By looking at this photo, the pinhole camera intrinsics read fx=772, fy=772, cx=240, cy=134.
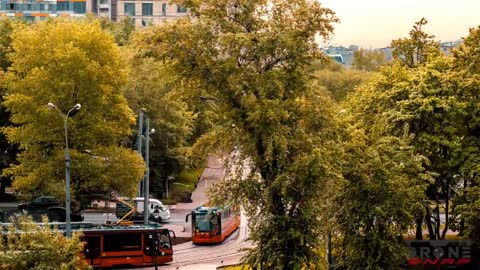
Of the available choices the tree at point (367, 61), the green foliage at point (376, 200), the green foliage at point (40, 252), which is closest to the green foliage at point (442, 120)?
the green foliage at point (376, 200)

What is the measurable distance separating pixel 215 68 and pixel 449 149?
1410 centimetres

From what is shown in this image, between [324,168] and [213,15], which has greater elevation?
[213,15]

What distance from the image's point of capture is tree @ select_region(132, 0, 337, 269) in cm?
2716

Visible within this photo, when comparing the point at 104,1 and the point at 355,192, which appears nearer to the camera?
the point at 355,192

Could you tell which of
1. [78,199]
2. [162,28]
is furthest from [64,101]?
[162,28]

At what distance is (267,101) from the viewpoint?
87.9 ft

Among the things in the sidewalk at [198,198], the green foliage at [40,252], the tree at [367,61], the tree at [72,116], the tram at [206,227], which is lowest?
the sidewalk at [198,198]

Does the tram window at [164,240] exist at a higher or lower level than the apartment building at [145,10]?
lower

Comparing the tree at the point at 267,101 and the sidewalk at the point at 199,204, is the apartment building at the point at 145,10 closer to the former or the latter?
the sidewalk at the point at 199,204

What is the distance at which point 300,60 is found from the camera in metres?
27.8

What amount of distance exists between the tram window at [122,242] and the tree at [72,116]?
16.5 ft

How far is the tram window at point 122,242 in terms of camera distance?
124 ft

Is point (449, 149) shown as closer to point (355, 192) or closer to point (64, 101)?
point (355, 192)

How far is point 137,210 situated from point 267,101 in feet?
69.7
